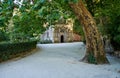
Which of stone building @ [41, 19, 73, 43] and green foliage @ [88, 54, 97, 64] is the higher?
stone building @ [41, 19, 73, 43]

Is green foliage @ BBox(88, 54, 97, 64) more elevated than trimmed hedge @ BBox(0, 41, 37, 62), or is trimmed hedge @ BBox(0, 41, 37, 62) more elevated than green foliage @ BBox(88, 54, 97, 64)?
trimmed hedge @ BBox(0, 41, 37, 62)

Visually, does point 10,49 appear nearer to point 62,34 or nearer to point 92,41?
point 92,41

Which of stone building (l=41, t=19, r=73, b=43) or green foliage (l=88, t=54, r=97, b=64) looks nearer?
green foliage (l=88, t=54, r=97, b=64)

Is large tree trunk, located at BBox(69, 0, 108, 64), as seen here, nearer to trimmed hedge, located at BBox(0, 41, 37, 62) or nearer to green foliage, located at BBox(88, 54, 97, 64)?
green foliage, located at BBox(88, 54, 97, 64)

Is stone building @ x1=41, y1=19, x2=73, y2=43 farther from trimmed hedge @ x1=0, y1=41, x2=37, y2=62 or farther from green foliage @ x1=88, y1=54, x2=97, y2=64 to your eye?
green foliage @ x1=88, y1=54, x2=97, y2=64

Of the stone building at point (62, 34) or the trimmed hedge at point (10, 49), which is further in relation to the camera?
the stone building at point (62, 34)

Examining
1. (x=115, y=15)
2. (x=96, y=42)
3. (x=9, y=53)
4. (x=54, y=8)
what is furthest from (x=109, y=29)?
(x=54, y=8)

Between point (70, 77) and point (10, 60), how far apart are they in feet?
22.7

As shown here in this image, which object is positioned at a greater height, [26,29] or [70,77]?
[26,29]

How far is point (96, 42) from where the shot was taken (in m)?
16.4

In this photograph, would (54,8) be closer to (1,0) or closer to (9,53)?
(1,0)

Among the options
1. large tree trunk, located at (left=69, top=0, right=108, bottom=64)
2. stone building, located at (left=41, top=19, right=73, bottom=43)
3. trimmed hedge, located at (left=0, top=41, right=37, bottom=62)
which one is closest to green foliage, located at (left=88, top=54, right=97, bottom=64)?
large tree trunk, located at (left=69, top=0, right=108, bottom=64)

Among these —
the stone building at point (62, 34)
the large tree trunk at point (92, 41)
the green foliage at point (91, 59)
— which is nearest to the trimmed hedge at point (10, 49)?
the large tree trunk at point (92, 41)

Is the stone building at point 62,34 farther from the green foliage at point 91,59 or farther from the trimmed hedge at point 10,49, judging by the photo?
the green foliage at point 91,59
